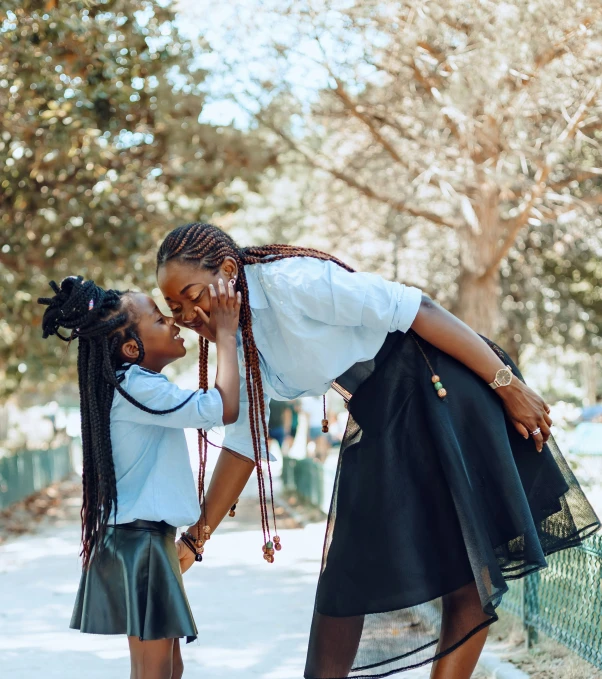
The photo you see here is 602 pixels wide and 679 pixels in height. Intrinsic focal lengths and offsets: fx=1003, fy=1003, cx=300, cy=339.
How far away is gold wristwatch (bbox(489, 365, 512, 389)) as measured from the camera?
3.04 m

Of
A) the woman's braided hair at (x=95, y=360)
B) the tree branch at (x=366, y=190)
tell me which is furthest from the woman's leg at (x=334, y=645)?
the tree branch at (x=366, y=190)

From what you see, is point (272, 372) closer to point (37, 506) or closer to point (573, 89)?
point (573, 89)

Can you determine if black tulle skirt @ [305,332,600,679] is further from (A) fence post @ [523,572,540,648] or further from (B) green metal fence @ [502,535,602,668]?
(A) fence post @ [523,572,540,648]

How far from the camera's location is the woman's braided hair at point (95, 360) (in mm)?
3209

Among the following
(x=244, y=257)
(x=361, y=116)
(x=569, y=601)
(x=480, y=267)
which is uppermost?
(x=361, y=116)

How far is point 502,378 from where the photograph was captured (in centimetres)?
305

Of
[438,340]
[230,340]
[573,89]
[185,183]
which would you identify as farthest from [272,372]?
[185,183]

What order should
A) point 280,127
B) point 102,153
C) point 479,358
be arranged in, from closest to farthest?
point 479,358 → point 102,153 → point 280,127

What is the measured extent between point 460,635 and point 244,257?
1.32 m

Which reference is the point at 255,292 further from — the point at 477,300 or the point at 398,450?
the point at 477,300

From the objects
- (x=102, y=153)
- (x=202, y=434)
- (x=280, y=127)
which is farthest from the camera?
(x=280, y=127)

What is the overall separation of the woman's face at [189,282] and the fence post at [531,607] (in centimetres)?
278

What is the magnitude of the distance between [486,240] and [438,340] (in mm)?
9691

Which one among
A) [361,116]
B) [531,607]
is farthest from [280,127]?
[531,607]
